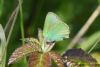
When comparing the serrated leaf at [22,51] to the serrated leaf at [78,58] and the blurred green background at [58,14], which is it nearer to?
the serrated leaf at [78,58]

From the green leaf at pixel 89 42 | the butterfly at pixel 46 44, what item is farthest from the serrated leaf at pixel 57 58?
the green leaf at pixel 89 42

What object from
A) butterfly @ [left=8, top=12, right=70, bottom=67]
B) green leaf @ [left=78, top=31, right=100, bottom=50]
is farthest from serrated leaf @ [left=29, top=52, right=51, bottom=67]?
green leaf @ [left=78, top=31, right=100, bottom=50]

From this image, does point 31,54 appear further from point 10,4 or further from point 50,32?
point 10,4

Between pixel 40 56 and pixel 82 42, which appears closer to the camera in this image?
pixel 40 56

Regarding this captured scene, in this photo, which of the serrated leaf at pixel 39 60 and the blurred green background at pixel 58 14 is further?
the blurred green background at pixel 58 14

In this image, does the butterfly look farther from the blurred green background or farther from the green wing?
the blurred green background

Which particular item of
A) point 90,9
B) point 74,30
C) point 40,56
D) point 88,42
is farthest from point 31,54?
point 90,9
